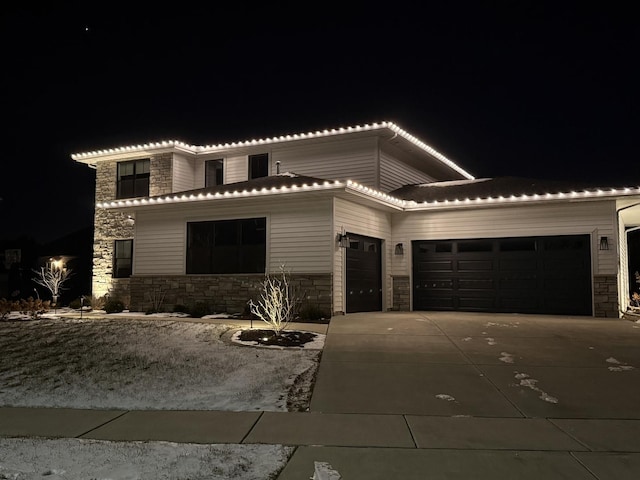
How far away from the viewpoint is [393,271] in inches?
582

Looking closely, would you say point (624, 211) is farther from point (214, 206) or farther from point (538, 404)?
point (214, 206)

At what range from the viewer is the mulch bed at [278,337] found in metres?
8.48

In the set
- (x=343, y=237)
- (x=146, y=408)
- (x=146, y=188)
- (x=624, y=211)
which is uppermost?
(x=146, y=188)

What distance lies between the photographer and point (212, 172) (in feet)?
62.1

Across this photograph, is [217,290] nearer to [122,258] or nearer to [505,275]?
[122,258]

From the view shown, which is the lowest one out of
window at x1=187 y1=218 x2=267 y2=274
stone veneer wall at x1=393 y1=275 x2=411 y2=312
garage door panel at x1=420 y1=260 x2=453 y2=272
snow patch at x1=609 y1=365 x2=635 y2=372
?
snow patch at x1=609 y1=365 x2=635 y2=372

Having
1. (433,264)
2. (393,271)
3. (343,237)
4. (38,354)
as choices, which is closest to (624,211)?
(433,264)

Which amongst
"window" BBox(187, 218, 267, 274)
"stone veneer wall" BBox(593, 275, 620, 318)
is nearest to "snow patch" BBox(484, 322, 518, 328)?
"stone veneer wall" BBox(593, 275, 620, 318)

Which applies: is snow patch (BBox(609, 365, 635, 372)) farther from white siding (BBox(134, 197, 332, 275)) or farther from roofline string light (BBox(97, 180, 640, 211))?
white siding (BBox(134, 197, 332, 275))

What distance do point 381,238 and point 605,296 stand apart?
6167 mm

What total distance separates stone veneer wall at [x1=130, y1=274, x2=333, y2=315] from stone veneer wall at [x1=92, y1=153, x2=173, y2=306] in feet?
10.2

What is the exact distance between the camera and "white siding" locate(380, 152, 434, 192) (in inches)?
621

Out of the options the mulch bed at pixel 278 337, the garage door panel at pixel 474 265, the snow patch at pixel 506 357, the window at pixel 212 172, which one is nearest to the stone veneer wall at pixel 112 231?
the window at pixel 212 172

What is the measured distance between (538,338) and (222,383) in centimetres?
610
